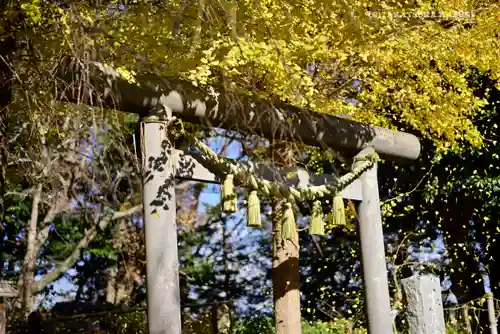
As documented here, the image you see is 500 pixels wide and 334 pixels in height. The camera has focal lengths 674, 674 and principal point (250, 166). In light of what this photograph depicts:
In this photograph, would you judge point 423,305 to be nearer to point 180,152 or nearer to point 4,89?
point 180,152

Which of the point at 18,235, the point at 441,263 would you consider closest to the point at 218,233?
the point at 18,235

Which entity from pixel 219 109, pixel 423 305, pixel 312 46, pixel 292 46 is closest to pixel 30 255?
pixel 219 109

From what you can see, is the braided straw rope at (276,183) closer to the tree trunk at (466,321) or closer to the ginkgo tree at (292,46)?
the ginkgo tree at (292,46)

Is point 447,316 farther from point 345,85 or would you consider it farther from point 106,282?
point 106,282

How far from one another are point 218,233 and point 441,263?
5813 mm

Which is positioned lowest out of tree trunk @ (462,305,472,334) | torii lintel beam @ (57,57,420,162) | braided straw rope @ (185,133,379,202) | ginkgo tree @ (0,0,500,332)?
tree trunk @ (462,305,472,334)

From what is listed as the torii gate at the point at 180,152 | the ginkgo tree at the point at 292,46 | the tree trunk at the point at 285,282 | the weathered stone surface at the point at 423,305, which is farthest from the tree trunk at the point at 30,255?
the weathered stone surface at the point at 423,305

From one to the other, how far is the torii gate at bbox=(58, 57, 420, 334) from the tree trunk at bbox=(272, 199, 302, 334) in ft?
3.94

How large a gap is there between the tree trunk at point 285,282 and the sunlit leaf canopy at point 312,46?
156 cm

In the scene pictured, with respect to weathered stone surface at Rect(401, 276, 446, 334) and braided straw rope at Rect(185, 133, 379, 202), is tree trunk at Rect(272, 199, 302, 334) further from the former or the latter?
weathered stone surface at Rect(401, 276, 446, 334)

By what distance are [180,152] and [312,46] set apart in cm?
157

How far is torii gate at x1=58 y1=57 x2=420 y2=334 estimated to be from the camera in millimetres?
4746

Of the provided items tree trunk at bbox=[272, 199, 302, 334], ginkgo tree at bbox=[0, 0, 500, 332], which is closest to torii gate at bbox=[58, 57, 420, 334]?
ginkgo tree at bbox=[0, 0, 500, 332]

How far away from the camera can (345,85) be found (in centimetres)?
792
